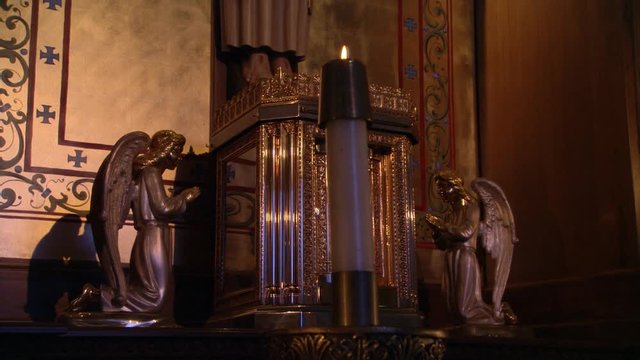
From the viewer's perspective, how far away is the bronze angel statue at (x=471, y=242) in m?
2.81

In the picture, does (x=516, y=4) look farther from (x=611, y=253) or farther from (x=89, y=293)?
(x=89, y=293)

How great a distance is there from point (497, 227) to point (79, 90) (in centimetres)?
155

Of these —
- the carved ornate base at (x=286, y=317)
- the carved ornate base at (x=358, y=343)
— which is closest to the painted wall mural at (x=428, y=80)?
the carved ornate base at (x=286, y=317)

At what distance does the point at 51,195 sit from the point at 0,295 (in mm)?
368

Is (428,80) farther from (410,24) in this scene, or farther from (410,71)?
(410,24)

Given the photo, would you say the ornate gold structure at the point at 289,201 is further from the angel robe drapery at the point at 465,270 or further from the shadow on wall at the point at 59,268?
the shadow on wall at the point at 59,268

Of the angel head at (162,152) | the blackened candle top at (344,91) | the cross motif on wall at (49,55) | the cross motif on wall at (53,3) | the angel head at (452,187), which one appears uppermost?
the cross motif on wall at (53,3)

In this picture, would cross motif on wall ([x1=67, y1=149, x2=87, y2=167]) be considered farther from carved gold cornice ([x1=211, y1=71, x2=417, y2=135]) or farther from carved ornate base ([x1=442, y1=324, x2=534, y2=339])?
carved ornate base ([x1=442, y1=324, x2=534, y2=339])

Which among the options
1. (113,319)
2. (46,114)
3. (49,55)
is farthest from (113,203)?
(49,55)

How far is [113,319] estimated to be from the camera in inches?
91.4

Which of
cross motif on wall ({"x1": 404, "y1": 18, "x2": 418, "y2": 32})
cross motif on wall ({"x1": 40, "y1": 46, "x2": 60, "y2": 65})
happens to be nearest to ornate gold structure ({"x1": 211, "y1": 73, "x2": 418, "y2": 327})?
cross motif on wall ({"x1": 40, "y1": 46, "x2": 60, "y2": 65})

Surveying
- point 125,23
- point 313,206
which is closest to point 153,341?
point 313,206

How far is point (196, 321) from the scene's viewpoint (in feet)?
9.50

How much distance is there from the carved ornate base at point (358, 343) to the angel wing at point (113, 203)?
153 cm
